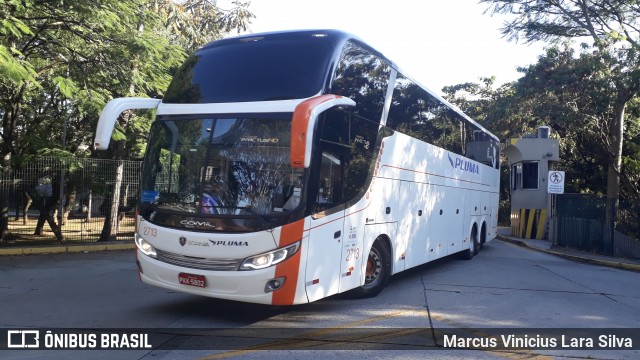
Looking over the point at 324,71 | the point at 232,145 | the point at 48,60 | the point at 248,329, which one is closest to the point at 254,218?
the point at 232,145

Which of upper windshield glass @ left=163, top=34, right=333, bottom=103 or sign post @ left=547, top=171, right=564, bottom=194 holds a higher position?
upper windshield glass @ left=163, top=34, right=333, bottom=103

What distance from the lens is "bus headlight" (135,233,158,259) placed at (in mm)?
7129

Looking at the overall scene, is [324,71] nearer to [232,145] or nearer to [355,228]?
[232,145]

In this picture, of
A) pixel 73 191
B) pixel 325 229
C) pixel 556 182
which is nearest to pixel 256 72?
pixel 325 229

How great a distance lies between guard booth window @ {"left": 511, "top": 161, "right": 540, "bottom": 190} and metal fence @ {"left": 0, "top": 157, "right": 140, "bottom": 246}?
700 inches

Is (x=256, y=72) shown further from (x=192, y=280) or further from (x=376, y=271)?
(x=376, y=271)

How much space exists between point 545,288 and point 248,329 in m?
6.55

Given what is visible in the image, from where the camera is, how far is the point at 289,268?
6.57 m

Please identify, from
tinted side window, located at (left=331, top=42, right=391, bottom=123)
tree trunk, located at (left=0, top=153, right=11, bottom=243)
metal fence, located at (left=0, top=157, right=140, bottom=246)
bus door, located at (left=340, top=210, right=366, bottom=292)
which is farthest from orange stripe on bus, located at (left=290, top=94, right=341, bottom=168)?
tree trunk, located at (left=0, top=153, right=11, bottom=243)

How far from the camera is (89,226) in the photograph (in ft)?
58.2

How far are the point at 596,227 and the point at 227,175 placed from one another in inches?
603

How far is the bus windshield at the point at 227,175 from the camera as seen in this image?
6625mm

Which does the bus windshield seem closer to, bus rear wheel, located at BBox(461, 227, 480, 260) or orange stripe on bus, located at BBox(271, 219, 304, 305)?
orange stripe on bus, located at BBox(271, 219, 304, 305)

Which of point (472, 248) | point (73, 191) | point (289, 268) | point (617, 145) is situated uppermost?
point (617, 145)
